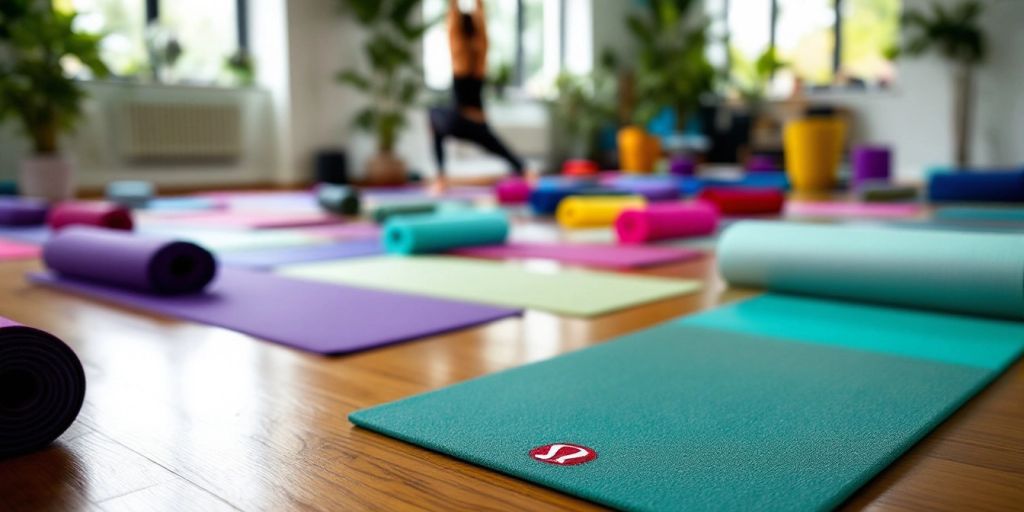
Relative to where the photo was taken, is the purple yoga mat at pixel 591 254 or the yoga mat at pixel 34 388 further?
the purple yoga mat at pixel 591 254

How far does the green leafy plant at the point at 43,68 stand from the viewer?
4.95m

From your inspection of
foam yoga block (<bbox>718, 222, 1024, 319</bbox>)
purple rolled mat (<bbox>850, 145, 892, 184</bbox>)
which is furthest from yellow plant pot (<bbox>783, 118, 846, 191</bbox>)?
foam yoga block (<bbox>718, 222, 1024, 319</bbox>)

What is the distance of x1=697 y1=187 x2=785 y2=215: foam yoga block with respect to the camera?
171 inches

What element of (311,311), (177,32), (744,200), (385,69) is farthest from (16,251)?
(385,69)

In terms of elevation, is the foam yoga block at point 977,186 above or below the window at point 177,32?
below

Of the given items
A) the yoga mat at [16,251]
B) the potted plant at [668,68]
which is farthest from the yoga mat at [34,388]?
the potted plant at [668,68]

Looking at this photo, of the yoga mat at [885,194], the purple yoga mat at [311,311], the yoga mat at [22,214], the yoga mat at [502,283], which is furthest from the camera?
the yoga mat at [885,194]

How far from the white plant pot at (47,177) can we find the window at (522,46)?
416 centimetres

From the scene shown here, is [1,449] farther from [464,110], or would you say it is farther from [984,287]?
[464,110]

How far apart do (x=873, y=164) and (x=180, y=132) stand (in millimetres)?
5708

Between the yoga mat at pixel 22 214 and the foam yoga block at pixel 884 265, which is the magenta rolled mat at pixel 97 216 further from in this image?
the foam yoga block at pixel 884 265

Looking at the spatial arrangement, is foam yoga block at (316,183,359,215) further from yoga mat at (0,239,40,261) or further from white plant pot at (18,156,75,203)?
white plant pot at (18,156,75,203)

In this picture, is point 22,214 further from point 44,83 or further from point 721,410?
point 721,410

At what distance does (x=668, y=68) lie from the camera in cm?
959
